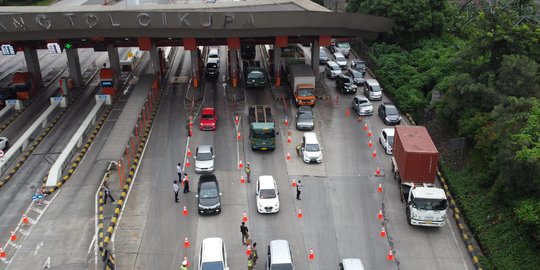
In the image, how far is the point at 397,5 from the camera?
59844 millimetres

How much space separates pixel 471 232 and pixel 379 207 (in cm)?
618

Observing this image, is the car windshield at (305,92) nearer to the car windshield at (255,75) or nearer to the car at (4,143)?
the car windshield at (255,75)

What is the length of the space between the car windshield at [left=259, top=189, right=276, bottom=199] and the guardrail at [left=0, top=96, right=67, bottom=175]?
22.3 metres

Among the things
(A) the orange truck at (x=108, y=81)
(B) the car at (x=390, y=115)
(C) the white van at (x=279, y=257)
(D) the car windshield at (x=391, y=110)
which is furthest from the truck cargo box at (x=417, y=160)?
(A) the orange truck at (x=108, y=81)

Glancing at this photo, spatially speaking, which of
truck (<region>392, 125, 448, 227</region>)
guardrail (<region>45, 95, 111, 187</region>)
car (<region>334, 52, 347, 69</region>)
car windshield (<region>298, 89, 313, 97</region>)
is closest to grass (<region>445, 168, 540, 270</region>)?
truck (<region>392, 125, 448, 227</region>)

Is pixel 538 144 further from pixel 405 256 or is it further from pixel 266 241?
pixel 266 241

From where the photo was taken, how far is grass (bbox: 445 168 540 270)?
28375 mm

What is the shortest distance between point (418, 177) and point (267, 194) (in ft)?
34.4

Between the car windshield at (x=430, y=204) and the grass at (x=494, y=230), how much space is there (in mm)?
2691

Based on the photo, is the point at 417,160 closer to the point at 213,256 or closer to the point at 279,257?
the point at 279,257

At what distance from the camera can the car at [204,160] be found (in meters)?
39.3

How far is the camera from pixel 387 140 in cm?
4241

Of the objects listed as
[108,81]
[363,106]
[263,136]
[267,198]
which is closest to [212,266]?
[267,198]

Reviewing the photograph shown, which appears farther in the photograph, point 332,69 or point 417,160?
point 332,69
